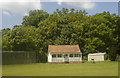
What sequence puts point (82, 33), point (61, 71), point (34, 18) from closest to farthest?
point (61, 71)
point (82, 33)
point (34, 18)

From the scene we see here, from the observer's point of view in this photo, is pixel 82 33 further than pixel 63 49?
Yes

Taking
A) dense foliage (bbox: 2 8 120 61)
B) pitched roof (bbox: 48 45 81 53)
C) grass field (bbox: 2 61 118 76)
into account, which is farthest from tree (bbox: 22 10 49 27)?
grass field (bbox: 2 61 118 76)

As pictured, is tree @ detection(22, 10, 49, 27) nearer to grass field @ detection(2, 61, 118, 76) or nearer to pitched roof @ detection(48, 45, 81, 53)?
pitched roof @ detection(48, 45, 81, 53)

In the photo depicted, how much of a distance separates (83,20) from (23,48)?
1721 cm

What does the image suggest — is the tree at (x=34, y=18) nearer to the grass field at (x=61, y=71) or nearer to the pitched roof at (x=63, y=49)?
the pitched roof at (x=63, y=49)

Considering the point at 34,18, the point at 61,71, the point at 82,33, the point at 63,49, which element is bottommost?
the point at 61,71

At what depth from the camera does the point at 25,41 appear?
1524 inches

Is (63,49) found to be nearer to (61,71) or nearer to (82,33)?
(82,33)

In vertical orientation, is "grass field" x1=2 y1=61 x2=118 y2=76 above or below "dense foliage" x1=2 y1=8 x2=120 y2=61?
below

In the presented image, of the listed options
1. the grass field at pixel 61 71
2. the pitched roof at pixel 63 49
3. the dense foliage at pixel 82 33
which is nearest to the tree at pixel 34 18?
the dense foliage at pixel 82 33

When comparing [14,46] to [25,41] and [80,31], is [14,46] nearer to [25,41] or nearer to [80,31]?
[25,41]

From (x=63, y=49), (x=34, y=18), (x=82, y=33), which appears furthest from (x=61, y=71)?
(x=34, y=18)

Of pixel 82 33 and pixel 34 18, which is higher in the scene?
pixel 34 18

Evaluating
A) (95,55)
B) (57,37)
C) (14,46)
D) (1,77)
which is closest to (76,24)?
(57,37)
